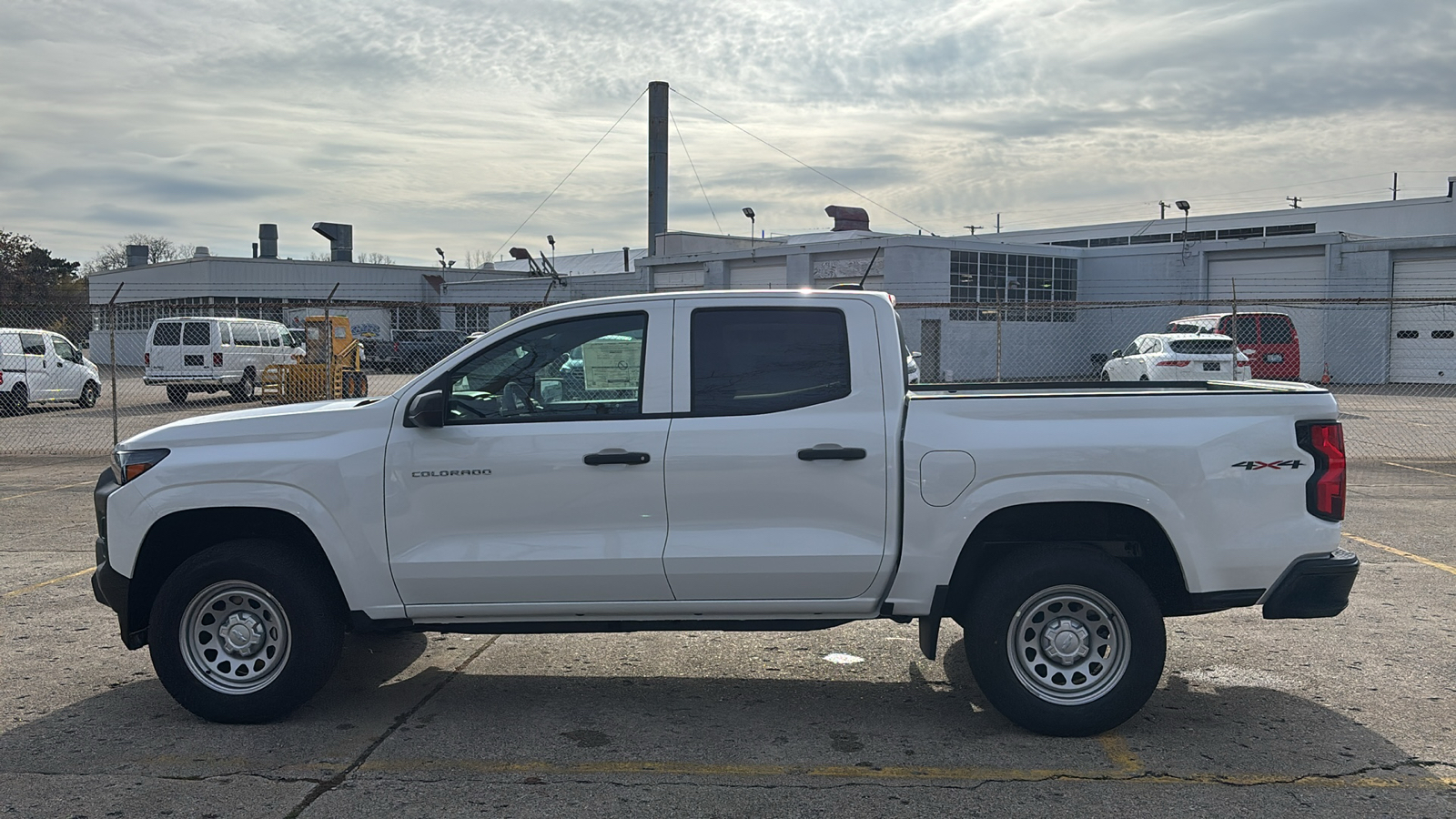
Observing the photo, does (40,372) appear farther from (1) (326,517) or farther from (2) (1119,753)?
(2) (1119,753)

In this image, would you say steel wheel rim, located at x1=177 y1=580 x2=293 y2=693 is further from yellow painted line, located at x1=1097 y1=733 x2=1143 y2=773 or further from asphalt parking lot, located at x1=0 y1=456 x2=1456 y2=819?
yellow painted line, located at x1=1097 y1=733 x2=1143 y2=773

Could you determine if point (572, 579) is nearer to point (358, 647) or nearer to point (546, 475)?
point (546, 475)

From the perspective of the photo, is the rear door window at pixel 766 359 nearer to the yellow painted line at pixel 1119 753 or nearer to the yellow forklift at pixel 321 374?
the yellow painted line at pixel 1119 753

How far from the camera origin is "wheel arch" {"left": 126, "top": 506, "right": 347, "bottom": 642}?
5270 mm

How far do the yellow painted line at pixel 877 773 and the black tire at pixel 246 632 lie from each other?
72cm

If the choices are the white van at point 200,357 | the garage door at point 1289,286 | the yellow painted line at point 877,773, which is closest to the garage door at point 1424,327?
the garage door at point 1289,286

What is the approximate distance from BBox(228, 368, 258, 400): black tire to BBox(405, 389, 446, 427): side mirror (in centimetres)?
2356

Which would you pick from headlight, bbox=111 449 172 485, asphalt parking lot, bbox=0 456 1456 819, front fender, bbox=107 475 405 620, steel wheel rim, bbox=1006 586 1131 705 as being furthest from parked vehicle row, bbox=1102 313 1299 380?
headlight, bbox=111 449 172 485

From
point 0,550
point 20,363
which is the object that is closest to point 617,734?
point 0,550

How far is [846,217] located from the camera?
51688 millimetres

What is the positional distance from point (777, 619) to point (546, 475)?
47.9 inches

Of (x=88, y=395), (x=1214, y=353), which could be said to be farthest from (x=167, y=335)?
(x=1214, y=353)

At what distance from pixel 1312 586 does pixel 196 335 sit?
84.4ft

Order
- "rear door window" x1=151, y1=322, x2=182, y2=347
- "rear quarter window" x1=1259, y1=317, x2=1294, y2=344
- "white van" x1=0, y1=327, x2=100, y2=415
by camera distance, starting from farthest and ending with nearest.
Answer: "rear quarter window" x1=1259, y1=317, x2=1294, y2=344
"rear door window" x1=151, y1=322, x2=182, y2=347
"white van" x1=0, y1=327, x2=100, y2=415
